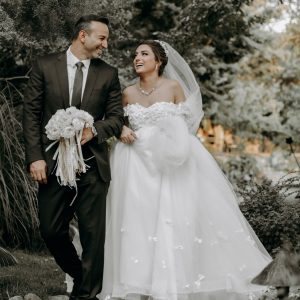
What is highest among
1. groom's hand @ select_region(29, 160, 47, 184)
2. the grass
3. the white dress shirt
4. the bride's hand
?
the white dress shirt

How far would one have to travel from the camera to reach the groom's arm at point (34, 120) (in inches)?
192

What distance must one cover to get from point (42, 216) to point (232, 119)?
1112 centimetres

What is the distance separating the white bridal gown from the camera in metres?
5.07

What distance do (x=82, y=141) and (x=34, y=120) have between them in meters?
0.39

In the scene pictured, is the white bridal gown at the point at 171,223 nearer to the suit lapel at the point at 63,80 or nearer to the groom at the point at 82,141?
the groom at the point at 82,141

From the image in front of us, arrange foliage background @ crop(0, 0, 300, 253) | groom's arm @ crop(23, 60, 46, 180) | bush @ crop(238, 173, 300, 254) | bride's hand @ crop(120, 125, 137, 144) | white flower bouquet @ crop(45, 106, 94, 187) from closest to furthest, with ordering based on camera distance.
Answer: white flower bouquet @ crop(45, 106, 94, 187) → groom's arm @ crop(23, 60, 46, 180) → bride's hand @ crop(120, 125, 137, 144) → bush @ crop(238, 173, 300, 254) → foliage background @ crop(0, 0, 300, 253)

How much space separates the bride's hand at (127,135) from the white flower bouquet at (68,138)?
44 centimetres

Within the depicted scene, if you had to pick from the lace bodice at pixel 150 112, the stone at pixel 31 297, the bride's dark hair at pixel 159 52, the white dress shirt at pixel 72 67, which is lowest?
the stone at pixel 31 297

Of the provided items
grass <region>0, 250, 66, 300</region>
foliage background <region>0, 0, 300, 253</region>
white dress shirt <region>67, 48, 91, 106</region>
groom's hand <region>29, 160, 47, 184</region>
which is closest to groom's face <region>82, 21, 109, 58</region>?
white dress shirt <region>67, 48, 91, 106</region>

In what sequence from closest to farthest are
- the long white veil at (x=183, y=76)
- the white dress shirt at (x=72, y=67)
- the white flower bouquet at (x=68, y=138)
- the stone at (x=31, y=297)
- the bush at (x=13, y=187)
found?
the white flower bouquet at (x=68, y=138), the white dress shirt at (x=72, y=67), the stone at (x=31, y=297), the long white veil at (x=183, y=76), the bush at (x=13, y=187)

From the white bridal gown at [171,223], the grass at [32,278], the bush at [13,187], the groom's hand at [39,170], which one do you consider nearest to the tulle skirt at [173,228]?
the white bridal gown at [171,223]

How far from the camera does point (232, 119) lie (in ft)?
51.4

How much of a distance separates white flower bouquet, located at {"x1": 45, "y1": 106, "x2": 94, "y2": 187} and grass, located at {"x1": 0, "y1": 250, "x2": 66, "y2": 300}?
1.33 metres

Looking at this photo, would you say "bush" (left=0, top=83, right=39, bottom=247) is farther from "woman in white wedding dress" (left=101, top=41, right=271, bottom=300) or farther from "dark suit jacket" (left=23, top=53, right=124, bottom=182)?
"dark suit jacket" (left=23, top=53, right=124, bottom=182)
